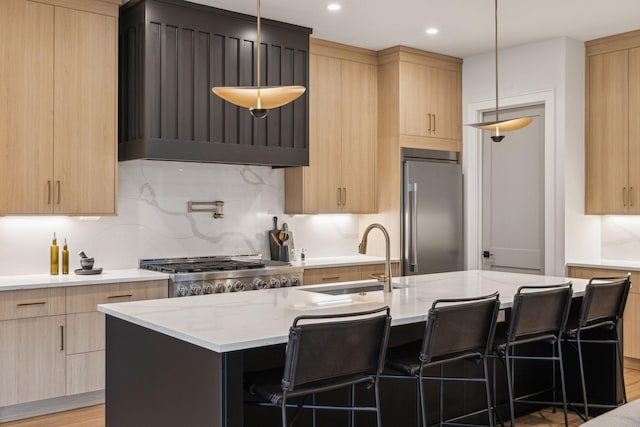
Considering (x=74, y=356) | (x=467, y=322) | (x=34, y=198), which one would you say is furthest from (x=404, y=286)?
(x=34, y=198)

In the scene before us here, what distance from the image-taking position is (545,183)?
230 inches

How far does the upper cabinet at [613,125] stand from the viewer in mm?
5562

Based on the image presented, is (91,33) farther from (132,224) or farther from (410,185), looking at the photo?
(410,185)

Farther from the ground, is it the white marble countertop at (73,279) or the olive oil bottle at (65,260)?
the olive oil bottle at (65,260)

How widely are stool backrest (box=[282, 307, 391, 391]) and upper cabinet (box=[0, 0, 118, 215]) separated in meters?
2.68

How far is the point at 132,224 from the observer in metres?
5.02

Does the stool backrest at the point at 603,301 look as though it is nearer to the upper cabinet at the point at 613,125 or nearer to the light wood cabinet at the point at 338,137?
the upper cabinet at the point at 613,125

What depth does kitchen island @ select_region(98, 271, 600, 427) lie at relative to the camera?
92.3 inches

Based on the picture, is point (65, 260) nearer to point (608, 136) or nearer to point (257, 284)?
point (257, 284)

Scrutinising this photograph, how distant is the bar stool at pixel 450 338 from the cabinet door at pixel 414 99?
333 cm

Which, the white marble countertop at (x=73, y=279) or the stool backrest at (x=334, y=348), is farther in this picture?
the white marble countertop at (x=73, y=279)

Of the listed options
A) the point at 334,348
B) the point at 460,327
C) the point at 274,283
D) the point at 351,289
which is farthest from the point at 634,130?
the point at 334,348

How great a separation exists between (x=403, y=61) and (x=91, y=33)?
2879mm

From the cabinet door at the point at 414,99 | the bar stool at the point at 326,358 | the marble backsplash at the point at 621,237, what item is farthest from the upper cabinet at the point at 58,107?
the marble backsplash at the point at 621,237
